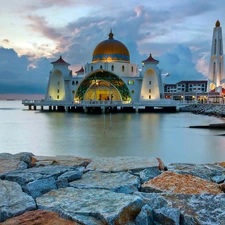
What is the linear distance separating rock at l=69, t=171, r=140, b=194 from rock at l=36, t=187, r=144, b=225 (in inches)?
8.2

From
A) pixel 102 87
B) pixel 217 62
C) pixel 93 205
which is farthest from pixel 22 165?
pixel 217 62

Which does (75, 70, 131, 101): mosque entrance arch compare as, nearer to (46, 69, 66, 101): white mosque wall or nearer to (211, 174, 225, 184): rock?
(46, 69, 66, 101): white mosque wall

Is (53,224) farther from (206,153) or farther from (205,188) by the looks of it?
(206,153)

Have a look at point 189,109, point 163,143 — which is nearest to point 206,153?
point 163,143

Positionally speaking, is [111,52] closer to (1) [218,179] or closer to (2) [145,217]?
(1) [218,179]

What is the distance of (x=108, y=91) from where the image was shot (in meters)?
54.9

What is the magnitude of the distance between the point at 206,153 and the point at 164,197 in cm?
851

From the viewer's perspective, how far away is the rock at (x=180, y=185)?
12.3 feet

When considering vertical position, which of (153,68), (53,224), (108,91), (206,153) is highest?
(153,68)

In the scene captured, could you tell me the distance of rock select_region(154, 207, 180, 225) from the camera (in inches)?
116

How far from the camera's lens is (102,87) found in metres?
53.6

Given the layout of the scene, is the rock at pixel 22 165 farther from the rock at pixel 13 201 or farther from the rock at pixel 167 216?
the rock at pixel 167 216

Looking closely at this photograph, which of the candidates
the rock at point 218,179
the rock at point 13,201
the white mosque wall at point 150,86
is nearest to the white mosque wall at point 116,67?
the white mosque wall at point 150,86

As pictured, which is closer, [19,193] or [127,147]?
[19,193]
